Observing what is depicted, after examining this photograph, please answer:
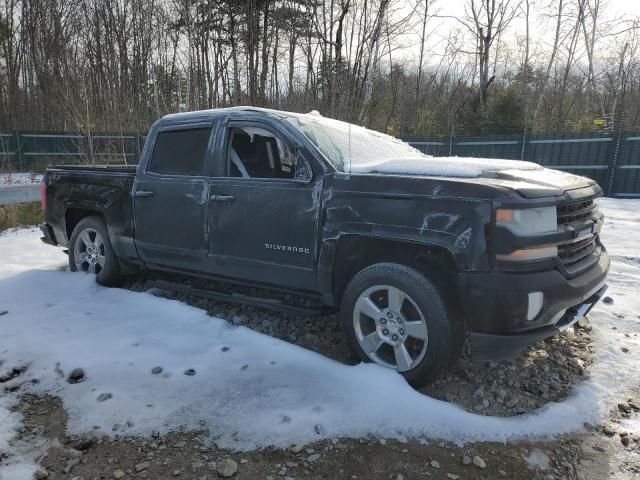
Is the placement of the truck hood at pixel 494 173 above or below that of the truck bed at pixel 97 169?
above

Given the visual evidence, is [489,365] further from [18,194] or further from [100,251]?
[18,194]

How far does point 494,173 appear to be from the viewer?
2889 mm

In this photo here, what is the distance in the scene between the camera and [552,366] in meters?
3.22

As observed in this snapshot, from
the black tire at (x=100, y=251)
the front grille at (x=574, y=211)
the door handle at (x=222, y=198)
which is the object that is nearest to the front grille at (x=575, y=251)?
the front grille at (x=574, y=211)

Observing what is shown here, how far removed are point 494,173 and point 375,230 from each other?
84 centimetres

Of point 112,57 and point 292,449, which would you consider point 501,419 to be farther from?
point 112,57

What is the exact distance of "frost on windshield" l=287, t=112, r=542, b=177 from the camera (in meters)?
2.99

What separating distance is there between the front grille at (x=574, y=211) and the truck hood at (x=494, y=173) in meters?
0.11

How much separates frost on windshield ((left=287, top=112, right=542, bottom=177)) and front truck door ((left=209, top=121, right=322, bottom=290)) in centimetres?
24

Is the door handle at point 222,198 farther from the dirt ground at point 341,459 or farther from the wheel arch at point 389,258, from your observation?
the dirt ground at point 341,459

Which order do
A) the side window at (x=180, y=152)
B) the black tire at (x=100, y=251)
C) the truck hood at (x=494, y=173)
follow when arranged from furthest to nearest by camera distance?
the black tire at (x=100, y=251)
the side window at (x=180, y=152)
the truck hood at (x=494, y=173)

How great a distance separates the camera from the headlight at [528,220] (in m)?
2.52

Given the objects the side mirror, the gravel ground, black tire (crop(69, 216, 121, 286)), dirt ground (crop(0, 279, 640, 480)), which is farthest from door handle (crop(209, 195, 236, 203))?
dirt ground (crop(0, 279, 640, 480))

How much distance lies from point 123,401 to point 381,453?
5.09 ft
